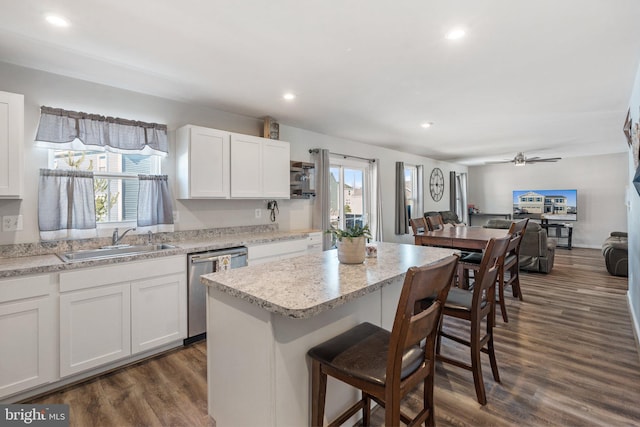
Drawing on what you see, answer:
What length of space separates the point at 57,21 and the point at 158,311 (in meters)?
2.15

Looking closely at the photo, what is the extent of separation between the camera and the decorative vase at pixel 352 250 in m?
1.92

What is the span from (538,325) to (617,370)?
0.84m

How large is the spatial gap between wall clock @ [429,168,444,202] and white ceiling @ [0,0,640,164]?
4.20 meters

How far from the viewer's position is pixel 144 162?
3.22 meters

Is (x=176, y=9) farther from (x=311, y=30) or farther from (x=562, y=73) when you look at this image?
(x=562, y=73)

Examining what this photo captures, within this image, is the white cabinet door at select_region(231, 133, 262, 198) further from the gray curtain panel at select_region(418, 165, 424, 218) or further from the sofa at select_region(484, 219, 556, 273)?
the gray curtain panel at select_region(418, 165, 424, 218)

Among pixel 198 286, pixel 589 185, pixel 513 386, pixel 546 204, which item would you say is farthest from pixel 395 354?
pixel 589 185

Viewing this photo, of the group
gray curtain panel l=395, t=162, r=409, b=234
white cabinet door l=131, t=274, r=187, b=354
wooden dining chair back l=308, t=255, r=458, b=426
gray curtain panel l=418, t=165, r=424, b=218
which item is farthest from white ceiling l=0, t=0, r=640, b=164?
gray curtain panel l=418, t=165, r=424, b=218

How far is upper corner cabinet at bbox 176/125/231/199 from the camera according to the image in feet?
10.4

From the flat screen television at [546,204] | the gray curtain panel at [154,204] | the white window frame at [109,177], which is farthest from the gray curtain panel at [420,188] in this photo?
the white window frame at [109,177]

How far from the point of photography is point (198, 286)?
2885mm

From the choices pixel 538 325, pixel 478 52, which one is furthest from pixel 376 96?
pixel 538 325

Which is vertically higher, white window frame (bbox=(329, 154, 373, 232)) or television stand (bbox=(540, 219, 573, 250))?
→ white window frame (bbox=(329, 154, 373, 232))

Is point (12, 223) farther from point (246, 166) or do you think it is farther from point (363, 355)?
point (363, 355)
